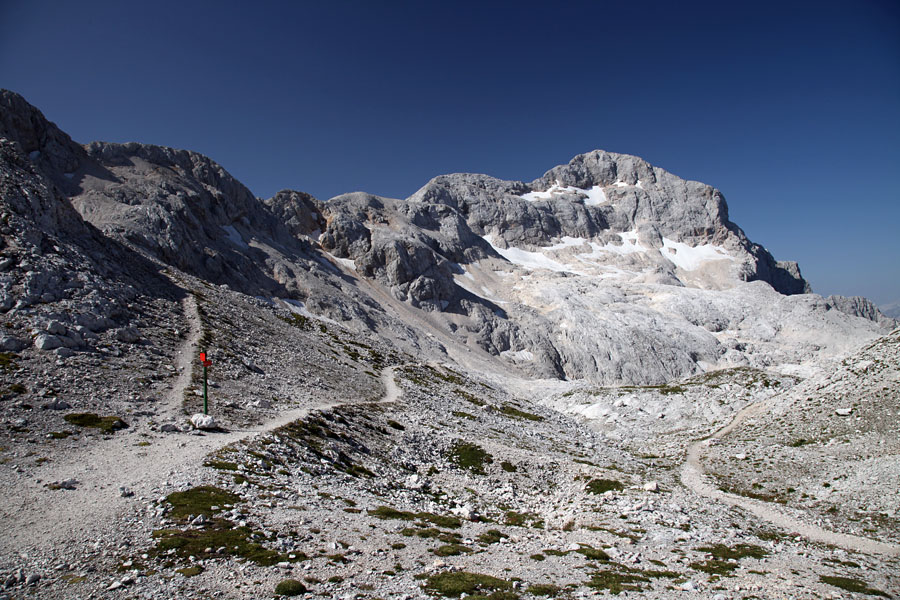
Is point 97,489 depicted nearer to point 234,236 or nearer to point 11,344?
point 11,344

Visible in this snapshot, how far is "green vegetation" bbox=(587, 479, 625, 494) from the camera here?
31.1 meters

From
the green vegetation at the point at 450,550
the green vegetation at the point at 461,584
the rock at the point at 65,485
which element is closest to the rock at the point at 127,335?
the rock at the point at 65,485

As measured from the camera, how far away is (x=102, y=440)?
2284 centimetres

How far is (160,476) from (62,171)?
114 metres

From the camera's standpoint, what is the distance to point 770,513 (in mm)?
30172

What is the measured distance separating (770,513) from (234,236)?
124956mm

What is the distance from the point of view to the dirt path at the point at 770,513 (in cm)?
2402

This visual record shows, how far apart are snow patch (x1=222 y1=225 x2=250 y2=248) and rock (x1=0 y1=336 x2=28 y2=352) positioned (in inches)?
3592

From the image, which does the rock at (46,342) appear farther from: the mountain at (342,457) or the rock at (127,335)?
the rock at (127,335)

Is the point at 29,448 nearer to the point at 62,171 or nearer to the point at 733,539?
the point at 733,539

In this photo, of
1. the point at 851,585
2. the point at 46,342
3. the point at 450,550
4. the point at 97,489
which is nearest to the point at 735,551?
the point at 851,585

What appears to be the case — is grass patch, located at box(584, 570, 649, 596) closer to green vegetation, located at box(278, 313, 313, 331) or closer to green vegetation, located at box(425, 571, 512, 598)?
green vegetation, located at box(425, 571, 512, 598)

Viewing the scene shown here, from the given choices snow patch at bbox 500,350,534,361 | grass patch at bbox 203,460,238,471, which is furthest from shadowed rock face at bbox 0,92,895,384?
grass patch at bbox 203,460,238,471

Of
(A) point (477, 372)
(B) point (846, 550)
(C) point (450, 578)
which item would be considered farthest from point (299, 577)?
(A) point (477, 372)
